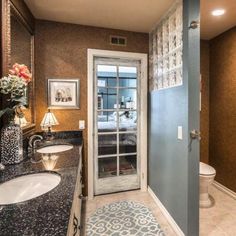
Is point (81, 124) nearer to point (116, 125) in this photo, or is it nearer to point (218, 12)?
point (116, 125)

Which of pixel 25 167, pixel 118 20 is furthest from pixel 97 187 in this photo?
pixel 118 20

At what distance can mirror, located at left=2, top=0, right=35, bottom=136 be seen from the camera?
1.53 m

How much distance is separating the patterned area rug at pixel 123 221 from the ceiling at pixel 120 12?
2454mm

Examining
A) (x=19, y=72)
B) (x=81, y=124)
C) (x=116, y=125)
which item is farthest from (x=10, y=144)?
(x=116, y=125)

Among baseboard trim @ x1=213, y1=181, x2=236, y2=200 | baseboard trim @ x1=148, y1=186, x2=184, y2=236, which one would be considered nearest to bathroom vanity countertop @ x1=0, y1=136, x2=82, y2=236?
baseboard trim @ x1=148, y1=186, x2=184, y2=236

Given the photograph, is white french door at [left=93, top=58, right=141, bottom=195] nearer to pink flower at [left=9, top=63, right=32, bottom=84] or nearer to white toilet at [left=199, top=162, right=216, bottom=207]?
white toilet at [left=199, top=162, right=216, bottom=207]

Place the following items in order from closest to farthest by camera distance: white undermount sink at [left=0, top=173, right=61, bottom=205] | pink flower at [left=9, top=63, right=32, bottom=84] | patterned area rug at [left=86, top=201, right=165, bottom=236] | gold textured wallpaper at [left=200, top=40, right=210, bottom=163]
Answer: white undermount sink at [left=0, top=173, right=61, bottom=205], pink flower at [left=9, top=63, right=32, bottom=84], patterned area rug at [left=86, top=201, right=165, bottom=236], gold textured wallpaper at [left=200, top=40, right=210, bottom=163]

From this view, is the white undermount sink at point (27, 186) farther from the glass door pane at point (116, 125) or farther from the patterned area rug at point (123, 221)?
the glass door pane at point (116, 125)

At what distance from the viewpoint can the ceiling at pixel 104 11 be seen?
1.99 m

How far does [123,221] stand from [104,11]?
2.48 metres

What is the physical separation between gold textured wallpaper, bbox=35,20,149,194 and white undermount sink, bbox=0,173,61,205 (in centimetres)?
136

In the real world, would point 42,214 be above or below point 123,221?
above

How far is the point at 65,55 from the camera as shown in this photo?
2.50 m

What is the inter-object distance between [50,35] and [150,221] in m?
2.67
